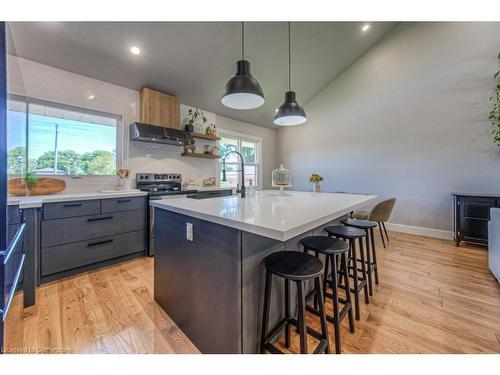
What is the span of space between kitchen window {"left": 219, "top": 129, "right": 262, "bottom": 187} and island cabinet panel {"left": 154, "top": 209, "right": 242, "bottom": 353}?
302 cm

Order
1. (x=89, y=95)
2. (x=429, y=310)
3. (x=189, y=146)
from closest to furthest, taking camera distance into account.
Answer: (x=429, y=310) → (x=89, y=95) → (x=189, y=146)

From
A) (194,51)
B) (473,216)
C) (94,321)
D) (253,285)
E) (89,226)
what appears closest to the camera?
(253,285)

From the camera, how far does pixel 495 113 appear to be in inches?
123

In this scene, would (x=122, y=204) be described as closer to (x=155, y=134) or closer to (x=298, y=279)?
(x=155, y=134)

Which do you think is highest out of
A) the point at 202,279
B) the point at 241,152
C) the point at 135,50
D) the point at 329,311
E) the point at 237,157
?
the point at 135,50

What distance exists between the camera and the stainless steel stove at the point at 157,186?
285 cm

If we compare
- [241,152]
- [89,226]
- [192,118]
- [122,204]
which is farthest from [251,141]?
[89,226]

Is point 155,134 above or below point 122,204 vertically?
above

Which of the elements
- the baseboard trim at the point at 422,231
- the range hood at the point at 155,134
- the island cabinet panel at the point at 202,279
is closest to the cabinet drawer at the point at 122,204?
the range hood at the point at 155,134

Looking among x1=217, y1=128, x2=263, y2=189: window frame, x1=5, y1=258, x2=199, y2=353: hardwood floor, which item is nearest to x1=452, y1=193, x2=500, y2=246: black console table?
x1=217, y1=128, x2=263, y2=189: window frame

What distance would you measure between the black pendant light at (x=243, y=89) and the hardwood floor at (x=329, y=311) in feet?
6.13

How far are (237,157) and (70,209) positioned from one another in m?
3.46

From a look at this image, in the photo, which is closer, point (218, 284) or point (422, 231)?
point (218, 284)

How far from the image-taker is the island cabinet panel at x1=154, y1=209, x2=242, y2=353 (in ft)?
3.63
